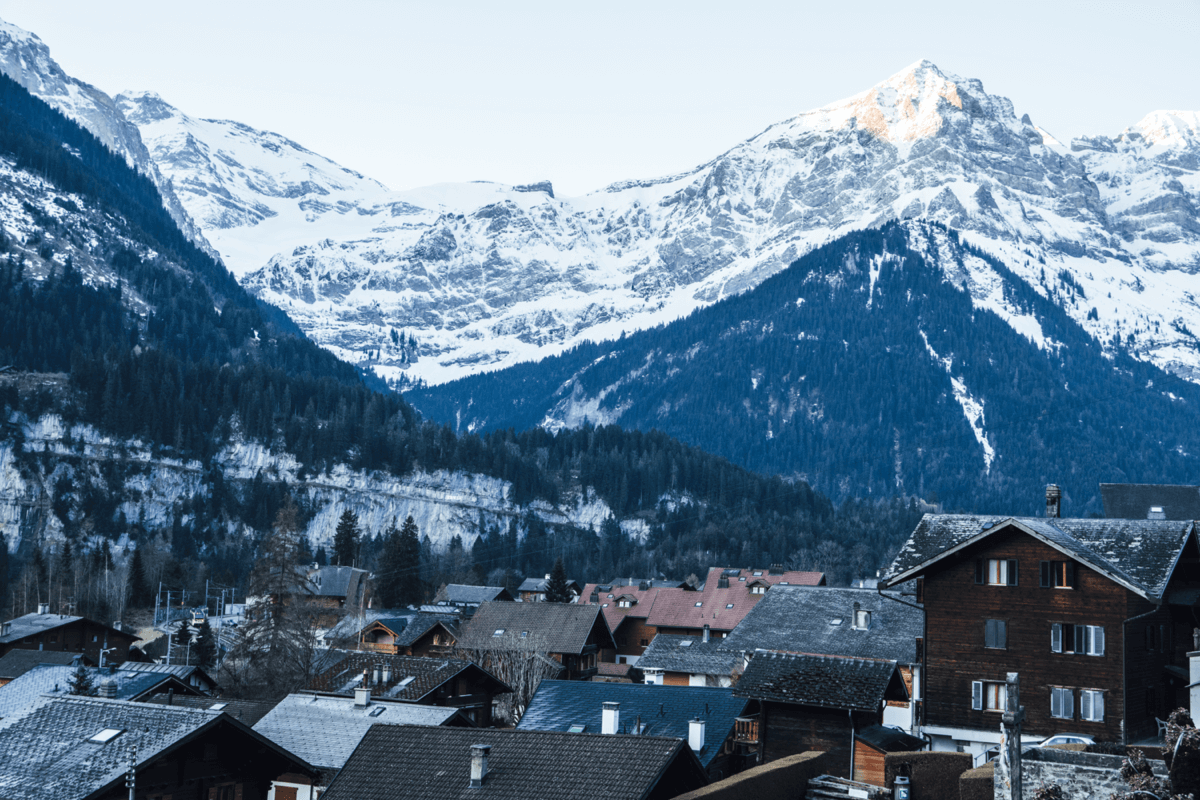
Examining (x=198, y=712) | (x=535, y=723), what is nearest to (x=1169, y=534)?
(x=535, y=723)

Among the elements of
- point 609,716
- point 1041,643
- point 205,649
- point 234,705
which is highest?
point 1041,643

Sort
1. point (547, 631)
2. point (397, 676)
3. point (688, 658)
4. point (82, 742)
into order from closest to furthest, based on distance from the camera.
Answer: point (82, 742)
point (397, 676)
point (688, 658)
point (547, 631)

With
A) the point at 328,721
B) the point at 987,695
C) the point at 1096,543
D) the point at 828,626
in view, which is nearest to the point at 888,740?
the point at 987,695

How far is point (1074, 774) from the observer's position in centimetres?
2667

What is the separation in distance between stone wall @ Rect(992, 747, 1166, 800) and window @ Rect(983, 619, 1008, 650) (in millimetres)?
17606

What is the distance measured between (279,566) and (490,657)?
1762cm

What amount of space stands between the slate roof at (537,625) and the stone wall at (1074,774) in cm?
6434

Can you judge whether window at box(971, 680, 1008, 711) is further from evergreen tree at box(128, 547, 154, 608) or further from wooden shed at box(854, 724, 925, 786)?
evergreen tree at box(128, 547, 154, 608)

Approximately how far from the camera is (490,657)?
8750 centimetres

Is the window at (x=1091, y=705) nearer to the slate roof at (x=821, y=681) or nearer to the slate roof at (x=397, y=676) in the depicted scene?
the slate roof at (x=821, y=681)

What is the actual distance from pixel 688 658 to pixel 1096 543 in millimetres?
38366

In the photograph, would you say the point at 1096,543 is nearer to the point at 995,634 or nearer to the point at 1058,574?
the point at 1058,574

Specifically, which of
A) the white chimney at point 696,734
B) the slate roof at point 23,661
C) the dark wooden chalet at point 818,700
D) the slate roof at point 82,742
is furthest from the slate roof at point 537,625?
the slate roof at point 82,742

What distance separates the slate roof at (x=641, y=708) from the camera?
51.8 meters
